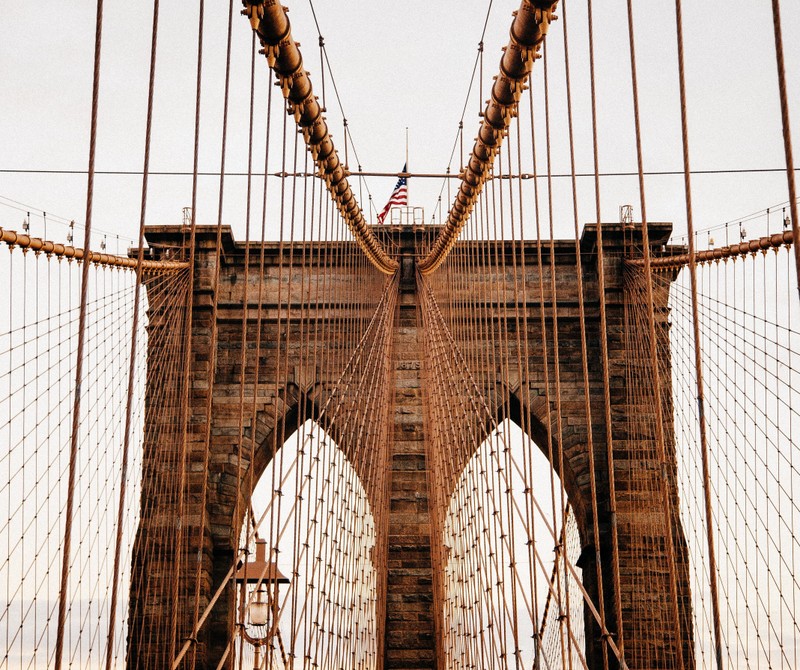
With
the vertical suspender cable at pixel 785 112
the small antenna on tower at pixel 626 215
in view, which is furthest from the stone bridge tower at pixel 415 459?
the vertical suspender cable at pixel 785 112

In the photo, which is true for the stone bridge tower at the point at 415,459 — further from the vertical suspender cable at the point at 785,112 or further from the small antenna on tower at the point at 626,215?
the vertical suspender cable at the point at 785,112

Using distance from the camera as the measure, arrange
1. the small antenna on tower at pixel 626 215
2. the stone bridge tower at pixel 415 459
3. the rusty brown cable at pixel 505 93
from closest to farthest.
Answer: the rusty brown cable at pixel 505 93 → the stone bridge tower at pixel 415 459 → the small antenna on tower at pixel 626 215

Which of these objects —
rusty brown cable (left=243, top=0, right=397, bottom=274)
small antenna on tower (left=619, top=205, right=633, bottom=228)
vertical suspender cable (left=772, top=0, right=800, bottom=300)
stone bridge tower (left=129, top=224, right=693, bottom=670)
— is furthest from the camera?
small antenna on tower (left=619, top=205, right=633, bottom=228)

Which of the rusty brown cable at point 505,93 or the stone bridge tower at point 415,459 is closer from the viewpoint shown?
the rusty brown cable at point 505,93

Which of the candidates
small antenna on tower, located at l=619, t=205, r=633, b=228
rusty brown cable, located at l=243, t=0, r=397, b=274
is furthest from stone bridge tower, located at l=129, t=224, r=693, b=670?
rusty brown cable, located at l=243, t=0, r=397, b=274

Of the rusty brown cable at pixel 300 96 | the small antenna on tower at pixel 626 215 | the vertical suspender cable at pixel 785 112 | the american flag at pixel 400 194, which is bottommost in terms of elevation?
the vertical suspender cable at pixel 785 112

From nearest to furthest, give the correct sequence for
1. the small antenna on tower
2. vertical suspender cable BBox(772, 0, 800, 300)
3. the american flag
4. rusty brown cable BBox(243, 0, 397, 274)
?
vertical suspender cable BBox(772, 0, 800, 300), rusty brown cable BBox(243, 0, 397, 274), the small antenna on tower, the american flag

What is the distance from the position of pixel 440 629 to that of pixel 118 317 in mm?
4944

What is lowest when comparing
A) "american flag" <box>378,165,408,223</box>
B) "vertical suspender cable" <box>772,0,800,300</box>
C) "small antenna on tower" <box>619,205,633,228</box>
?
"vertical suspender cable" <box>772,0,800,300</box>

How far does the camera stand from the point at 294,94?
6680 millimetres

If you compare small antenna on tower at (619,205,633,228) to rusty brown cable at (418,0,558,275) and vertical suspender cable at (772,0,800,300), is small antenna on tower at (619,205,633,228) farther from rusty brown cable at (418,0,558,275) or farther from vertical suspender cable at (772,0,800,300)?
vertical suspender cable at (772,0,800,300)

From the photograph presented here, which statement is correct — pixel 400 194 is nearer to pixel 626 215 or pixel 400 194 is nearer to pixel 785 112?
pixel 626 215

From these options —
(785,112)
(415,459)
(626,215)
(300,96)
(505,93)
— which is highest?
(626,215)

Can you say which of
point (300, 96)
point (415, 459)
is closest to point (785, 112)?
point (300, 96)
